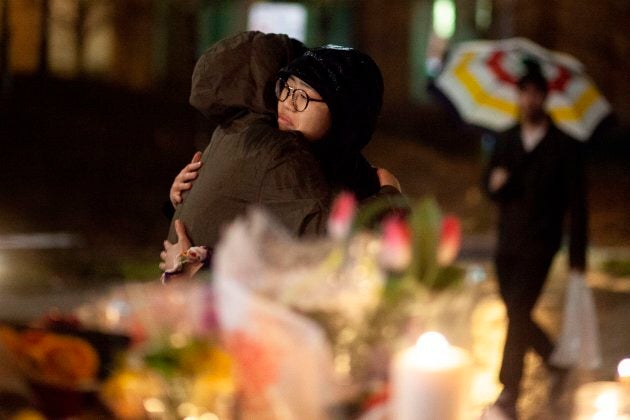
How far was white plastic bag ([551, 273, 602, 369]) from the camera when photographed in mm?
8234

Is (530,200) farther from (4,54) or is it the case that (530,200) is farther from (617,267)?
(4,54)

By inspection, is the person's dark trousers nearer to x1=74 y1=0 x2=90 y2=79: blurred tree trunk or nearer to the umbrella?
the umbrella

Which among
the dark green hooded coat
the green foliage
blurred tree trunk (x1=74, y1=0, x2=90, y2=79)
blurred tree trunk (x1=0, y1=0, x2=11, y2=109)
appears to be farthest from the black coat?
blurred tree trunk (x1=74, y1=0, x2=90, y2=79)

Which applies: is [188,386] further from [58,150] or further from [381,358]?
[58,150]

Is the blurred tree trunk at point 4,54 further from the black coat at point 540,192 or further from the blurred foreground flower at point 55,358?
the blurred foreground flower at point 55,358

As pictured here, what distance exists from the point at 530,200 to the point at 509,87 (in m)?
2.04

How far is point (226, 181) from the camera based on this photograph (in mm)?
3414

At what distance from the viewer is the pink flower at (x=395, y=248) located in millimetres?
2137

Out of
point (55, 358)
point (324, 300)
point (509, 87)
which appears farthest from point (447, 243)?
point (509, 87)

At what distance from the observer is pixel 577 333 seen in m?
8.29

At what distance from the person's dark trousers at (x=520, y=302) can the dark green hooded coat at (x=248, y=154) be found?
4264 mm

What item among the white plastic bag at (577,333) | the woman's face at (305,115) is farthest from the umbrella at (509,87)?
the woman's face at (305,115)

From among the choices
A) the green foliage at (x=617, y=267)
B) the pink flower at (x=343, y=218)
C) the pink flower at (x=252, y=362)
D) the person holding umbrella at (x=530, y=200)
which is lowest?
the green foliage at (x=617, y=267)

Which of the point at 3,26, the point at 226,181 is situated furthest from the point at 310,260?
the point at 3,26
